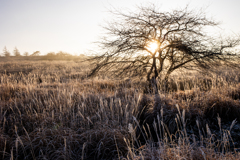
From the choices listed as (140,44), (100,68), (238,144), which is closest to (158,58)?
(140,44)

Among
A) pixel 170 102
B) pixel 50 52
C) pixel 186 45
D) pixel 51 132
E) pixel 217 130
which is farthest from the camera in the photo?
pixel 50 52

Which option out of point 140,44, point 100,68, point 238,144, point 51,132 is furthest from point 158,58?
point 51,132

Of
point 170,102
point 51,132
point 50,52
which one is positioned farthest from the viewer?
point 50,52

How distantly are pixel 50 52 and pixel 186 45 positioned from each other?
146 ft

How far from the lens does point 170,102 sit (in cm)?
432

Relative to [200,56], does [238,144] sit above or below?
below

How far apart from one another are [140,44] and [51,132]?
16.4 feet


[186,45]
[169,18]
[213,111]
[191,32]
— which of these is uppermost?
[169,18]

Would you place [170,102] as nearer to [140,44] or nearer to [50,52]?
[140,44]

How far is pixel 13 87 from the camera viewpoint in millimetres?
6086

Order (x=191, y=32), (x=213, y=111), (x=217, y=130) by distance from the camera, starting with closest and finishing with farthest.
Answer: (x=217, y=130), (x=213, y=111), (x=191, y=32)

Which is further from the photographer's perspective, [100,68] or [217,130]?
[100,68]

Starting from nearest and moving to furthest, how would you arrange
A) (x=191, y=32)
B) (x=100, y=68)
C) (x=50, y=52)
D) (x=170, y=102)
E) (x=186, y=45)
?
(x=170, y=102), (x=186, y=45), (x=191, y=32), (x=100, y=68), (x=50, y=52)

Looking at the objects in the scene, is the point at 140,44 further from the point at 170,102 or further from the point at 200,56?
the point at 170,102
